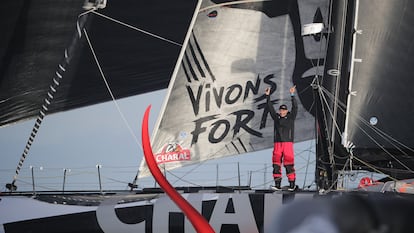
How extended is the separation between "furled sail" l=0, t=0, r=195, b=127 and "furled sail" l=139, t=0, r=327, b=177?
86 centimetres

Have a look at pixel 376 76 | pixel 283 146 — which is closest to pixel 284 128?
pixel 283 146

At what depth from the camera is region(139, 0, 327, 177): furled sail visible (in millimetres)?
6855

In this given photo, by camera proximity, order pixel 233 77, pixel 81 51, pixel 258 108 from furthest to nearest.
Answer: pixel 258 108
pixel 233 77
pixel 81 51

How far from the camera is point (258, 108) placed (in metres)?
7.07

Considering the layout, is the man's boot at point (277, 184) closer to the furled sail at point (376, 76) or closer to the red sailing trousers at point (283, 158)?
the red sailing trousers at point (283, 158)

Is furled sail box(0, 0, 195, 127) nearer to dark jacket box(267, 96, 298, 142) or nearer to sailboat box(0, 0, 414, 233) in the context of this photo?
sailboat box(0, 0, 414, 233)

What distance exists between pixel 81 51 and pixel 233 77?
1.48m

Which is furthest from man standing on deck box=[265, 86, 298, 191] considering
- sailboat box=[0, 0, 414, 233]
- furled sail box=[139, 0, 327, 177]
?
furled sail box=[139, 0, 327, 177]

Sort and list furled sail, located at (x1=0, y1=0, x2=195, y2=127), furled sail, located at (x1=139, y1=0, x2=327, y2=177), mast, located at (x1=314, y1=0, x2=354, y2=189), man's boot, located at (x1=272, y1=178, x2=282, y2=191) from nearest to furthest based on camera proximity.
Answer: man's boot, located at (x1=272, y1=178, x2=282, y2=191) < mast, located at (x1=314, y1=0, x2=354, y2=189) < furled sail, located at (x1=0, y1=0, x2=195, y2=127) < furled sail, located at (x1=139, y1=0, x2=327, y2=177)

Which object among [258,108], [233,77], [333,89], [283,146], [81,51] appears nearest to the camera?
[283,146]

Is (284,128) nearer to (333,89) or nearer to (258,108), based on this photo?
(333,89)

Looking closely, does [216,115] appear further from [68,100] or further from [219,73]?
[68,100]

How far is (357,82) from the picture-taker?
5.63 m

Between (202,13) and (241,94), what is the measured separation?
89cm
